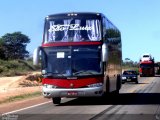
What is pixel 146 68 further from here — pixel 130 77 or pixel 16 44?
pixel 16 44

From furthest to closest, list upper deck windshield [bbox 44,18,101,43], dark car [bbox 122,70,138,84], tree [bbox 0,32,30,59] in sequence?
1. tree [bbox 0,32,30,59]
2. dark car [bbox 122,70,138,84]
3. upper deck windshield [bbox 44,18,101,43]

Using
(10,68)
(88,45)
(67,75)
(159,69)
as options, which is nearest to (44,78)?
(67,75)

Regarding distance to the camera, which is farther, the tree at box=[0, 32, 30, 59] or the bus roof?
the tree at box=[0, 32, 30, 59]

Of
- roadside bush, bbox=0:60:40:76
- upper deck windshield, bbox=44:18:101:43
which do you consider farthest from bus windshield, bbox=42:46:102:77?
roadside bush, bbox=0:60:40:76

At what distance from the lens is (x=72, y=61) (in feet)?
73.3

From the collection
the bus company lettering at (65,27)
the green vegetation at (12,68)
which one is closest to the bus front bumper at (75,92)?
the bus company lettering at (65,27)

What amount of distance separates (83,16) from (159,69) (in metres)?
88.6

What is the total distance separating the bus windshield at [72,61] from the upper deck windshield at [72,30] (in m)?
0.49

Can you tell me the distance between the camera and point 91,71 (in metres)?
22.2

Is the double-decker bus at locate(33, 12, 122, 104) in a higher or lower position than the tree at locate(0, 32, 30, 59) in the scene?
lower

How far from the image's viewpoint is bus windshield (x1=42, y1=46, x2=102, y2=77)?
2222 cm

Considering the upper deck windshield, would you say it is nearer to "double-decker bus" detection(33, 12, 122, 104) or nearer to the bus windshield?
"double-decker bus" detection(33, 12, 122, 104)

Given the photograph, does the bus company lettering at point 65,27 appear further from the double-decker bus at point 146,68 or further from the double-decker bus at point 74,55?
the double-decker bus at point 146,68

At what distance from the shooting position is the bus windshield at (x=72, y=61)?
2222cm
